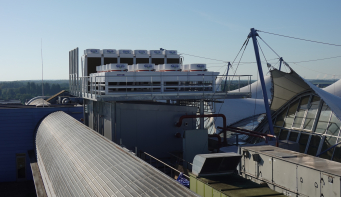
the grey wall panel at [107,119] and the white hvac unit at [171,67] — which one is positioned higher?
the white hvac unit at [171,67]

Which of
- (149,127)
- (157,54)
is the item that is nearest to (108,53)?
A: (157,54)

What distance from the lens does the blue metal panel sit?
974 inches

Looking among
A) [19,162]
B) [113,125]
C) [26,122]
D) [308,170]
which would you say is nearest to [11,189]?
[19,162]

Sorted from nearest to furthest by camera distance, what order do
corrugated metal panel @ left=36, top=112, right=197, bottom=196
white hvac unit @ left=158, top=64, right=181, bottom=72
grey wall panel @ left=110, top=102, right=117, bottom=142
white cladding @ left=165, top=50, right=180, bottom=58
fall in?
1. corrugated metal panel @ left=36, top=112, right=197, bottom=196
2. grey wall panel @ left=110, top=102, right=117, bottom=142
3. white hvac unit @ left=158, top=64, right=181, bottom=72
4. white cladding @ left=165, top=50, right=180, bottom=58

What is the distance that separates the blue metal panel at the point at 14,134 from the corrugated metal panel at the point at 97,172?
37.8 ft

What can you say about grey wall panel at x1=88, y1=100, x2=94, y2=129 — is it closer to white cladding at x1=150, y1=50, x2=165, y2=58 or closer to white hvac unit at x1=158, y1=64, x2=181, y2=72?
white cladding at x1=150, y1=50, x2=165, y2=58

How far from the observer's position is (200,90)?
61.1 feet

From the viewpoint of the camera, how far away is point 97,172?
9.15 m

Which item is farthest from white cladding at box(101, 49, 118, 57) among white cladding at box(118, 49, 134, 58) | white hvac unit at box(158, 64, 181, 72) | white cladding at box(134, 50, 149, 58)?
white hvac unit at box(158, 64, 181, 72)

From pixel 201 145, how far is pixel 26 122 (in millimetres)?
14811

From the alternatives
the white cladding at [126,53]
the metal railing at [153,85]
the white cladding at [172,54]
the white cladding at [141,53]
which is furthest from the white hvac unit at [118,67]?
the white cladding at [172,54]

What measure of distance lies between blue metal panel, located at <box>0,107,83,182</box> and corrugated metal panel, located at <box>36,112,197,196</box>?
453 inches

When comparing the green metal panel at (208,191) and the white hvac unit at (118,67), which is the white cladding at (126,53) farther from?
the green metal panel at (208,191)

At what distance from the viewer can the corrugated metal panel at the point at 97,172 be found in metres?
7.41
